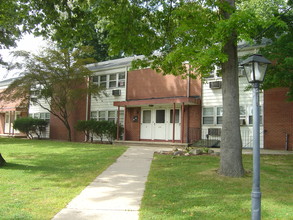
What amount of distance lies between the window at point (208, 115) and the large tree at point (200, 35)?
6090 millimetres

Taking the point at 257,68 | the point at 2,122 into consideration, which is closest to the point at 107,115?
the point at 2,122

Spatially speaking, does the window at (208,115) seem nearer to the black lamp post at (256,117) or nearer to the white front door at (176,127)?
the white front door at (176,127)

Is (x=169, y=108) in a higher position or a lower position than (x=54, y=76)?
lower

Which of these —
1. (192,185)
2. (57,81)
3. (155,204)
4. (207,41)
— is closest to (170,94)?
(57,81)

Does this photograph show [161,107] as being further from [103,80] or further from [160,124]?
[103,80]

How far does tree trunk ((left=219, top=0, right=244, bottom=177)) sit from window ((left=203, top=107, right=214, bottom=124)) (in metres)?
9.05

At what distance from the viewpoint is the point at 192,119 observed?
17.4 meters

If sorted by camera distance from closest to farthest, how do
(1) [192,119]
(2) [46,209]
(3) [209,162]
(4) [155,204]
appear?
1. (2) [46,209]
2. (4) [155,204]
3. (3) [209,162]
4. (1) [192,119]

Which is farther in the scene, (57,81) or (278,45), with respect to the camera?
(57,81)

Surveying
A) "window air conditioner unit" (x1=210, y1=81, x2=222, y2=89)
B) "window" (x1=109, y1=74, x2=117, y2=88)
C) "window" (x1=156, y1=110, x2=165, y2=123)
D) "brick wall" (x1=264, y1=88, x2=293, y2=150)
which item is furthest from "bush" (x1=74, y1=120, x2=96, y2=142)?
"brick wall" (x1=264, y1=88, x2=293, y2=150)

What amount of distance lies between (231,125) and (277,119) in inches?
323

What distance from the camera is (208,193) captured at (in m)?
5.92

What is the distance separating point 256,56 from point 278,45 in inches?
308

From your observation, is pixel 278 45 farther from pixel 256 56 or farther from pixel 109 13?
pixel 256 56
